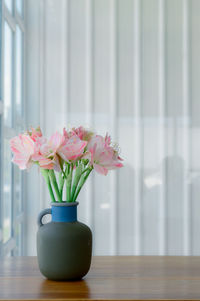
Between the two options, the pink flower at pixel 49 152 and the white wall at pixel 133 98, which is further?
the white wall at pixel 133 98

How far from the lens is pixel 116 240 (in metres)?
2.49

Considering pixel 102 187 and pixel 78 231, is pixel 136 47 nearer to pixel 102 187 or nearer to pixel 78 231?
pixel 102 187

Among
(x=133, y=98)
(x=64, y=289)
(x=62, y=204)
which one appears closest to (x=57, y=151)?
(x=62, y=204)

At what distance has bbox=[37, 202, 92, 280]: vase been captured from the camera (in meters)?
1.07

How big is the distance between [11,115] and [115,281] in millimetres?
1228

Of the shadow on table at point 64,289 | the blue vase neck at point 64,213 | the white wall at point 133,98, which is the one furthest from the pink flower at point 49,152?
the white wall at point 133,98

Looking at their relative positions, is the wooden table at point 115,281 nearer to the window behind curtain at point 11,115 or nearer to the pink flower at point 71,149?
the pink flower at point 71,149

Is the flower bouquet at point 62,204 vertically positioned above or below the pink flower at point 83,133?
below

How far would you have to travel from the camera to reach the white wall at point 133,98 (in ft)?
8.18

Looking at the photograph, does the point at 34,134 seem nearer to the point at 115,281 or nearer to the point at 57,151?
the point at 57,151

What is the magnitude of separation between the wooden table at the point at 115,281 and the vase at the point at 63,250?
24mm

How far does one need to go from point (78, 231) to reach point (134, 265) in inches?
11.0

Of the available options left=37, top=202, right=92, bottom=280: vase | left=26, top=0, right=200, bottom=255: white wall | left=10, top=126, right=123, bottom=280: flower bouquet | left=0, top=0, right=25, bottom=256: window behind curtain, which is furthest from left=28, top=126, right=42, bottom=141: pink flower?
left=26, top=0, right=200, bottom=255: white wall

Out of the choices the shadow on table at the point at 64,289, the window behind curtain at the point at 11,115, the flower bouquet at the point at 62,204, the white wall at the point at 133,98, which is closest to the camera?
the shadow on table at the point at 64,289
